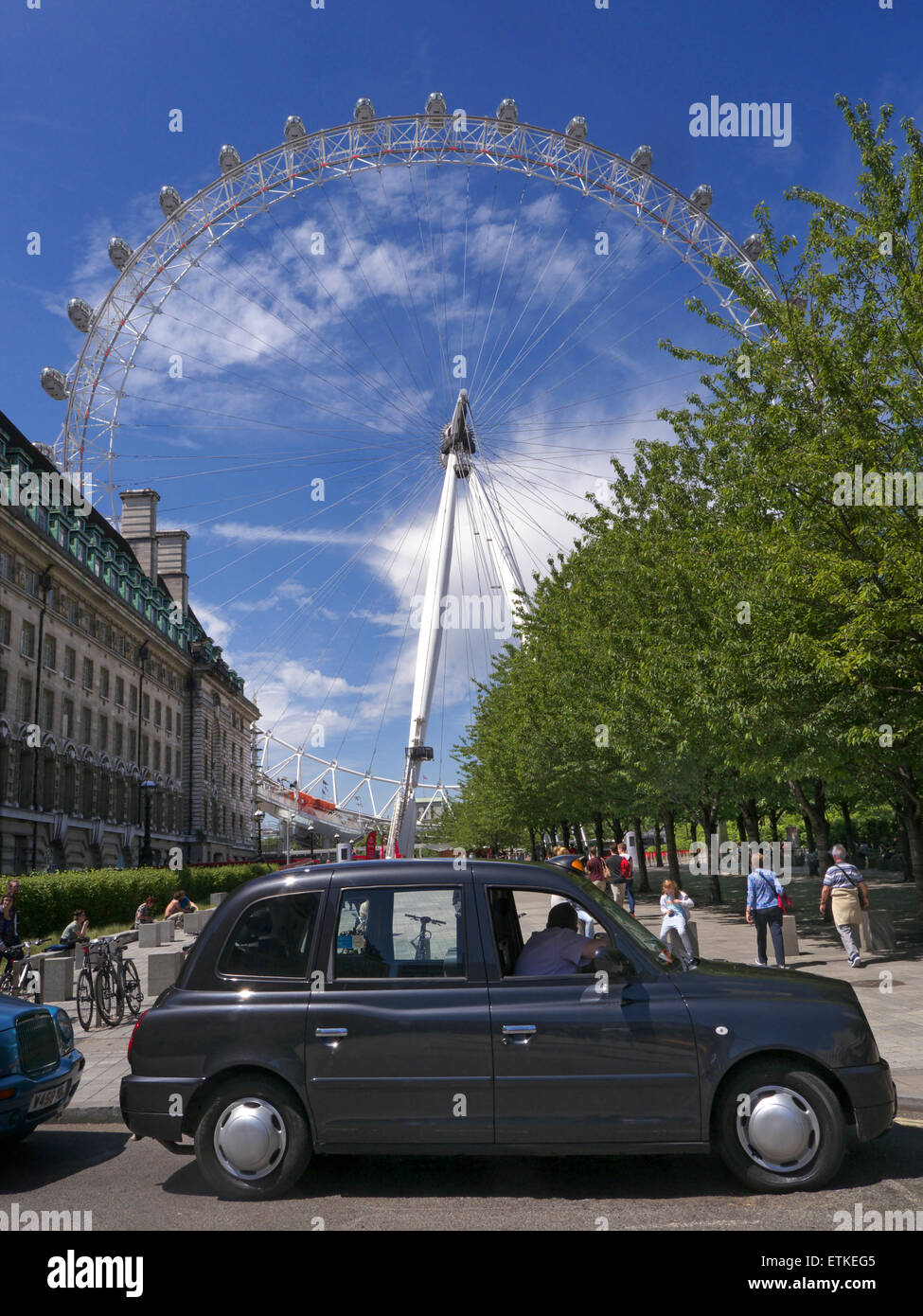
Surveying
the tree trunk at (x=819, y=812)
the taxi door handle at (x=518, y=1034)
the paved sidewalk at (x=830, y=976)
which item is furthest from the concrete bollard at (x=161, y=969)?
the tree trunk at (x=819, y=812)

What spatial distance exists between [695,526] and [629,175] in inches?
1125

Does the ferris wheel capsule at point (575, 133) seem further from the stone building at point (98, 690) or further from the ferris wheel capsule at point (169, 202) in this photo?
the stone building at point (98, 690)

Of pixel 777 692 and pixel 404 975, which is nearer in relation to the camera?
pixel 404 975

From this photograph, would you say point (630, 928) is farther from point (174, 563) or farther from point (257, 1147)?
point (174, 563)

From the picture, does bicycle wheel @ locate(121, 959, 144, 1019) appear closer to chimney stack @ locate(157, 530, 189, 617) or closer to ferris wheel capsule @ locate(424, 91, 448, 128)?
ferris wheel capsule @ locate(424, 91, 448, 128)

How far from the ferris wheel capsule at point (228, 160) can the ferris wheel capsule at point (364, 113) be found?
205 inches

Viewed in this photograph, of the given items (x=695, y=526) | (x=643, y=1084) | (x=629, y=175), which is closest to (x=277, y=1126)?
(x=643, y=1084)

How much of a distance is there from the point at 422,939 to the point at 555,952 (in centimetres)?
83

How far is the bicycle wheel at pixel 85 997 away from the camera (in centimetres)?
1384

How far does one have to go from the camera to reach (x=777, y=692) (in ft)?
52.9

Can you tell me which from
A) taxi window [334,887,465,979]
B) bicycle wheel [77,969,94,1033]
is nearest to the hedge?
bicycle wheel [77,969,94,1033]

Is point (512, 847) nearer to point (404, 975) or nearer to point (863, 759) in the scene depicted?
point (863, 759)

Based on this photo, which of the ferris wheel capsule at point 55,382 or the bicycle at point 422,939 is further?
the ferris wheel capsule at point 55,382

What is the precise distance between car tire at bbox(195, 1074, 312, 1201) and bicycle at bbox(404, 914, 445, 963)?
3.66ft
